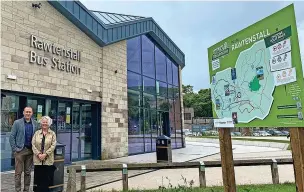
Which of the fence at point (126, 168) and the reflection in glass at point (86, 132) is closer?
the fence at point (126, 168)

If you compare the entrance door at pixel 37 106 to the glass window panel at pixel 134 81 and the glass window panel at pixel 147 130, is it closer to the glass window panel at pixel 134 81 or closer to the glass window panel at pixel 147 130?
the glass window panel at pixel 134 81

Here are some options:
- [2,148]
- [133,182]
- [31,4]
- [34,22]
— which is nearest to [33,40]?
[34,22]

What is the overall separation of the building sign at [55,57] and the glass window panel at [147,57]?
5.32 m

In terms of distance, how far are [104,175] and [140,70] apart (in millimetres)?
8252

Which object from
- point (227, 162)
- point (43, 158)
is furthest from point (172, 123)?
point (227, 162)

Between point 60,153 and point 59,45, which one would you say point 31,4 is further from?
point 60,153

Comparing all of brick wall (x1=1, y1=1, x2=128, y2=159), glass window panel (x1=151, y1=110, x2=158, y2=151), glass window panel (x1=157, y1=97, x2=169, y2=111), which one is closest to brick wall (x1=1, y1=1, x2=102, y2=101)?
brick wall (x1=1, y1=1, x2=128, y2=159)

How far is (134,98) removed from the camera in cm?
1462

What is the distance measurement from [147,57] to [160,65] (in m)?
1.76

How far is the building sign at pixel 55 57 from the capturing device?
30.4ft

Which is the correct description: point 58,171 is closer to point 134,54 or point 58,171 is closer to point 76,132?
point 76,132

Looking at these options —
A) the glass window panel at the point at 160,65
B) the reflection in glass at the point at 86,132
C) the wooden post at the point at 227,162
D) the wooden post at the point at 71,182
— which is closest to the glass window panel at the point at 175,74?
the glass window panel at the point at 160,65

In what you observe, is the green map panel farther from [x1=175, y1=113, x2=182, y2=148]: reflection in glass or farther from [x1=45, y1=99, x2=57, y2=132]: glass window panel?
[x1=175, y1=113, x2=182, y2=148]: reflection in glass

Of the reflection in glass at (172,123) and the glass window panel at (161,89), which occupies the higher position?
the glass window panel at (161,89)
